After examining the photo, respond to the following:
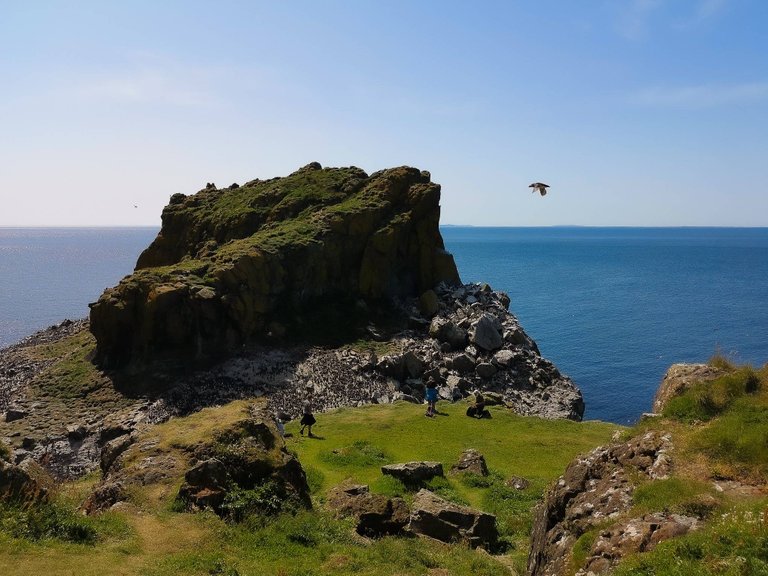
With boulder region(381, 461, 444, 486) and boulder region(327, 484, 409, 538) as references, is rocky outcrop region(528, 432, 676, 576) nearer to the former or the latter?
boulder region(327, 484, 409, 538)

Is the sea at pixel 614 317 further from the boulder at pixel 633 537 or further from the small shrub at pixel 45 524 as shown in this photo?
the small shrub at pixel 45 524

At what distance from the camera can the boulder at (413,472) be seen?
23922 mm

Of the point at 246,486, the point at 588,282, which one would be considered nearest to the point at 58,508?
the point at 246,486

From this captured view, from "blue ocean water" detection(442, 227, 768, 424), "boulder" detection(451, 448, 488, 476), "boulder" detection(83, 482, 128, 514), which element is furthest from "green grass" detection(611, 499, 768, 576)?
"blue ocean water" detection(442, 227, 768, 424)

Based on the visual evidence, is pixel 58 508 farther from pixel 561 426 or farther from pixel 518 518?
pixel 561 426

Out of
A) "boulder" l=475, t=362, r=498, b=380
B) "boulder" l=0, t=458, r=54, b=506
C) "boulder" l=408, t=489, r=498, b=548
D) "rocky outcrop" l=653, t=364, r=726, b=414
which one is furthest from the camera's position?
"boulder" l=475, t=362, r=498, b=380

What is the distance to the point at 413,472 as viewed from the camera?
78.7 feet

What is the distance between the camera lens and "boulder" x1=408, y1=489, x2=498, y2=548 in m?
18.5

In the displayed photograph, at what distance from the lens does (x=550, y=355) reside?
3386 inches

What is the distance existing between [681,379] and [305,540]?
453 inches

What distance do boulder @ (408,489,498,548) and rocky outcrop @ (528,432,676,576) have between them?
334cm

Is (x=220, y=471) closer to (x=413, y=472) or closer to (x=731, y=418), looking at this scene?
(x=413, y=472)

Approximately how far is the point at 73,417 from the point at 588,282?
155388mm

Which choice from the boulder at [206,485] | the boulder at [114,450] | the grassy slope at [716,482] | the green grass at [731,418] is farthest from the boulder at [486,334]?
the boulder at [206,485]
